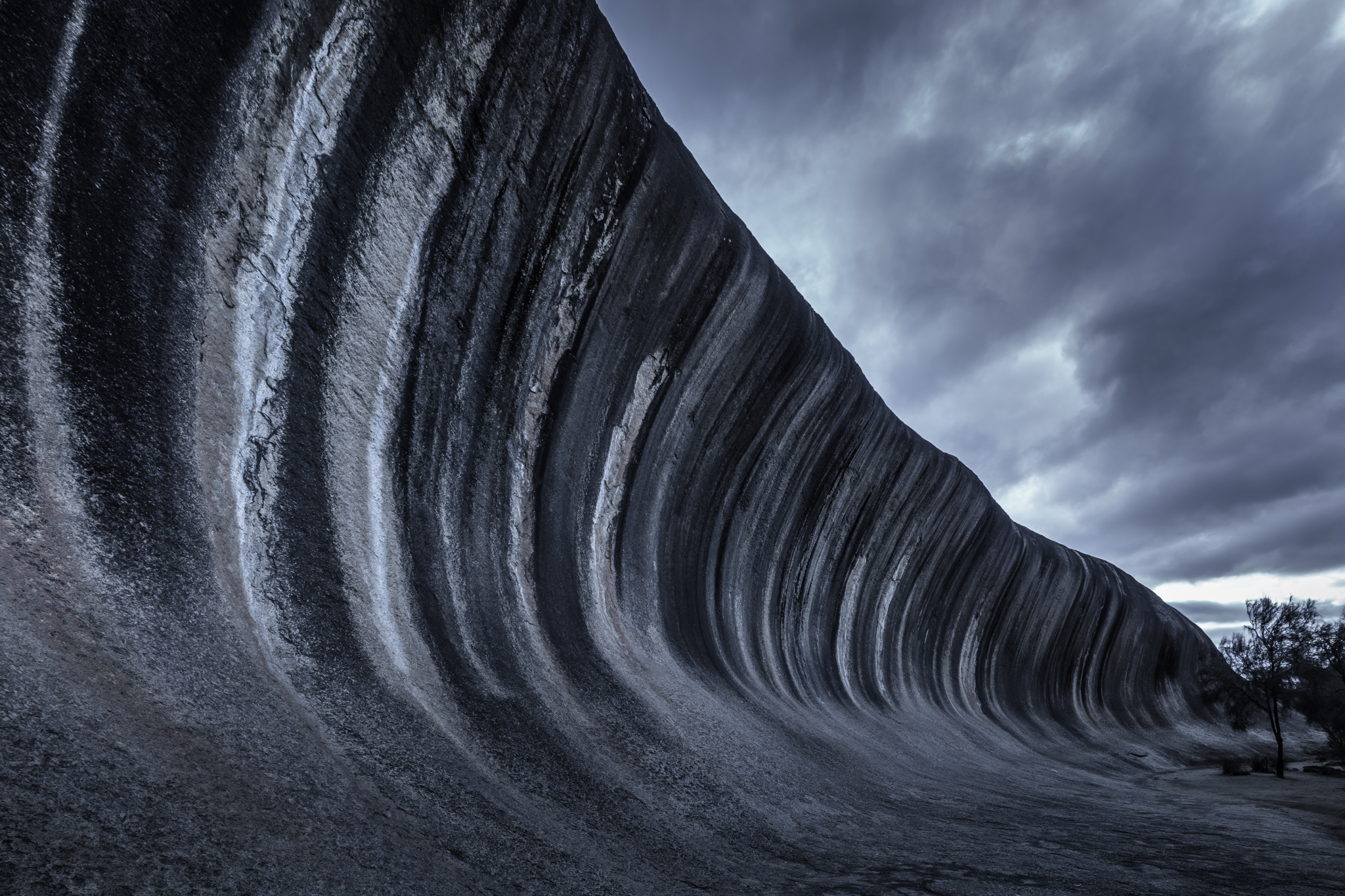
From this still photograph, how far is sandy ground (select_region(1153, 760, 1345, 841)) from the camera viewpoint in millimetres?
7988

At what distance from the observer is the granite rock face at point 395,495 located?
2703 mm

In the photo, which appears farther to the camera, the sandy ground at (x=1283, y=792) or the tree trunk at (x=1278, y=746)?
the tree trunk at (x=1278, y=746)

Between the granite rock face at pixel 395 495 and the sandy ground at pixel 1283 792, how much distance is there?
228 cm

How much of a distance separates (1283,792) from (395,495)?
14.4 m

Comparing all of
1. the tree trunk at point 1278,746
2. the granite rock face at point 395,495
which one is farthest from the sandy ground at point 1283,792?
the granite rock face at point 395,495

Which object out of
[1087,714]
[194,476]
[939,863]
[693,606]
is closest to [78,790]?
[194,476]

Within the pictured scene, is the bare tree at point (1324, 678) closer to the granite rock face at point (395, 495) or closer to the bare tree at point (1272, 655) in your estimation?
the bare tree at point (1272, 655)

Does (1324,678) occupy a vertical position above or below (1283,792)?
above

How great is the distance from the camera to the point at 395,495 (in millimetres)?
4695

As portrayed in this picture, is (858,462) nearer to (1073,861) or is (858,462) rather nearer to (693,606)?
(693,606)

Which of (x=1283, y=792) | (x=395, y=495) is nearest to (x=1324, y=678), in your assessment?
(x=1283, y=792)

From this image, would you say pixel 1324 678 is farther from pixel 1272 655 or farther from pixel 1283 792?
pixel 1283 792

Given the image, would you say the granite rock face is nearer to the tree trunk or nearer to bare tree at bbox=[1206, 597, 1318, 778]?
the tree trunk

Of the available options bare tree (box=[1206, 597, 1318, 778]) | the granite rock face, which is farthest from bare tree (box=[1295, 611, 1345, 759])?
the granite rock face
